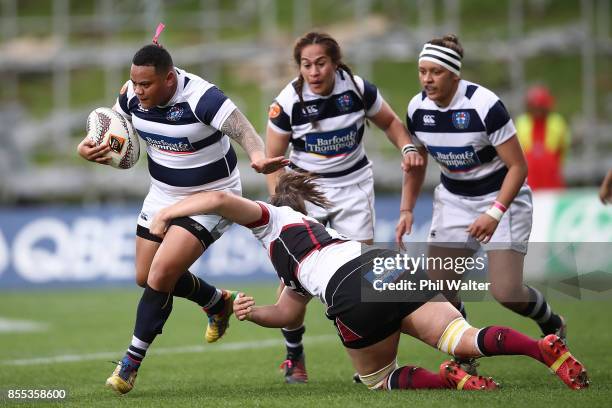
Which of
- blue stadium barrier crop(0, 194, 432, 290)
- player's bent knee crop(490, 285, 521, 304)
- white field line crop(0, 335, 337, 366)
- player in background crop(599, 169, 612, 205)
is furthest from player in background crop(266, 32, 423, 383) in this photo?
blue stadium barrier crop(0, 194, 432, 290)

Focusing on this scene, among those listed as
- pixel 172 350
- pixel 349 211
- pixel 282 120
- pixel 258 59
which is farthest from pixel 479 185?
pixel 258 59

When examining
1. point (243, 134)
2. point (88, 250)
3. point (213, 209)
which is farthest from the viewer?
point (88, 250)

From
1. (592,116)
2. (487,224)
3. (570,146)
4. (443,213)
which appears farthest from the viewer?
(570,146)

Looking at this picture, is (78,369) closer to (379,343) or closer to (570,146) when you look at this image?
(379,343)

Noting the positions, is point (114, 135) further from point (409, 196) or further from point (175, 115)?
point (409, 196)

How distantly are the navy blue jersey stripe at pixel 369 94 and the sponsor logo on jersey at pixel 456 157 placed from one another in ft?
1.84

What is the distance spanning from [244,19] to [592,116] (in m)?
10.4

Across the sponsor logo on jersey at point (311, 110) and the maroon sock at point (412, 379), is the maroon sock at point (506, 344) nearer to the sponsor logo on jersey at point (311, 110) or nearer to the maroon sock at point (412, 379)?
the maroon sock at point (412, 379)

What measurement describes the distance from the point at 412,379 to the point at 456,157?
178 centimetres

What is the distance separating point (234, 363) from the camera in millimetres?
8336

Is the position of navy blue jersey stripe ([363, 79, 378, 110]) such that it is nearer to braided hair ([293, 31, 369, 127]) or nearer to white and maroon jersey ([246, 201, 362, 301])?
braided hair ([293, 31, 369, 127])

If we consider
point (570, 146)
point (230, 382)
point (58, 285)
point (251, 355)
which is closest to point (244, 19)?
point (570, 146)

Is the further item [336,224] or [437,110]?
[336,224]

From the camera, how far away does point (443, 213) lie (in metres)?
7.58
